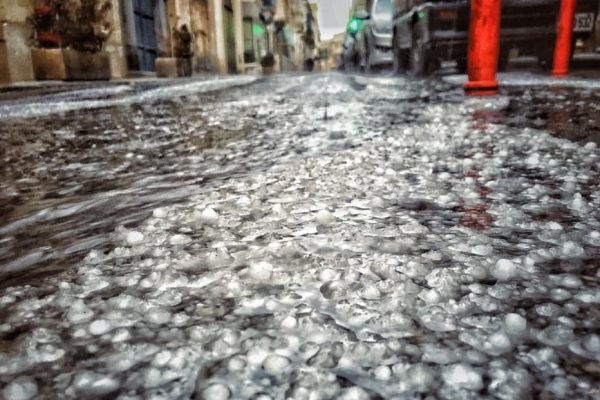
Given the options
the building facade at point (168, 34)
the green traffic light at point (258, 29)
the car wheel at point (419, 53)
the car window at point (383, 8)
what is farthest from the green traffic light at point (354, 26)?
the green traffic light at point (258, 29)

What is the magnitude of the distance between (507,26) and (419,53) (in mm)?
1387

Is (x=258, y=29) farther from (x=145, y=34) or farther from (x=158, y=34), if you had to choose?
(x=145, y=34)

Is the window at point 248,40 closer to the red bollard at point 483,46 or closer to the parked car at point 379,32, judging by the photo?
the parked car at point 379,32

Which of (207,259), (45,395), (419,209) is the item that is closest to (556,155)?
(419,209)

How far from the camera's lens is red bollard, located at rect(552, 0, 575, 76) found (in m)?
5.74

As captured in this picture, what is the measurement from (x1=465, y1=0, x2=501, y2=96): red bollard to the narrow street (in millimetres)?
2103

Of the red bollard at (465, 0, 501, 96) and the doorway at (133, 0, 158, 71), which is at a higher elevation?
the doorway at (133, 0, 158, 71)

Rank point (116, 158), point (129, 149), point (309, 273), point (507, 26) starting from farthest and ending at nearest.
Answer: point (507, 26), point (129, 149), point (116, 158), point (309, 273)

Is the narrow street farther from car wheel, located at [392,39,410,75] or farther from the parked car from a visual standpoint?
the parked car

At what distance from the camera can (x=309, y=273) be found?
969mm

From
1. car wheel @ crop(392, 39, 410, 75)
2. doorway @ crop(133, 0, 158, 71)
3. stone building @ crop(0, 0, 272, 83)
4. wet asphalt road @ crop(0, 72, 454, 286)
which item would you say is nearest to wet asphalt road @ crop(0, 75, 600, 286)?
wet asphalt road @ crop(0, 72, 454, 286)

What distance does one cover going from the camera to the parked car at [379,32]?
10.0 meters

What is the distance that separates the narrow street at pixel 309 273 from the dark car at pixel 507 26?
188 inches

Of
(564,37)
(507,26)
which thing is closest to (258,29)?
(507,26)
